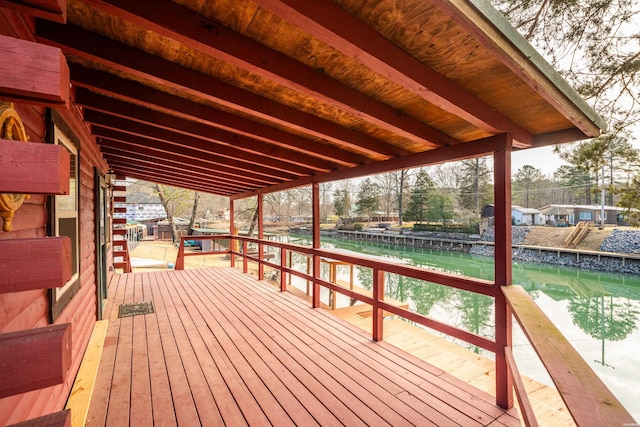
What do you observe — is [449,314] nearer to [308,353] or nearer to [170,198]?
[308,353]

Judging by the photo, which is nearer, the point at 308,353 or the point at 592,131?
the point at 592,131

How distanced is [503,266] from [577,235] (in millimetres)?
20076

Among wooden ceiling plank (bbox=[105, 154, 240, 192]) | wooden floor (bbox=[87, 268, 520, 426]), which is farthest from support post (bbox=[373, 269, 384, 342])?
wooden ceiling plank (bbox=[105, 154, 240, 192])

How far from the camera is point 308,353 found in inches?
117

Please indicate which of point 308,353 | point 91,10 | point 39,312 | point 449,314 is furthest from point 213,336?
point 449,314

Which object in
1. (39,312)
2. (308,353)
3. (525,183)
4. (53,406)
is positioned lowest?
(308,353)

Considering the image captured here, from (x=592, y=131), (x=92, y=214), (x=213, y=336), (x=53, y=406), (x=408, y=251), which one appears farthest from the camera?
(x=408, y=251)

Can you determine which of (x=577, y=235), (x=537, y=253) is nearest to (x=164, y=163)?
(x=537, y=253)

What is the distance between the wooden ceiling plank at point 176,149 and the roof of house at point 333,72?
0.56 meters

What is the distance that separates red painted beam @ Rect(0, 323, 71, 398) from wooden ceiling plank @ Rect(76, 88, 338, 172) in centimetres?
286

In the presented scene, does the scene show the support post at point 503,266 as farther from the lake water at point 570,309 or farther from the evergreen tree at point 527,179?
the evergreen tree at point 527,179

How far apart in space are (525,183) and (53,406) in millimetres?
40123

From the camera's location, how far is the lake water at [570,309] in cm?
681

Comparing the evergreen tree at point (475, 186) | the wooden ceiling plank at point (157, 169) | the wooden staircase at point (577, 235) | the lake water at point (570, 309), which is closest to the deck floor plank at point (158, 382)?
the wooden ceiling plank at point (157, 169)
